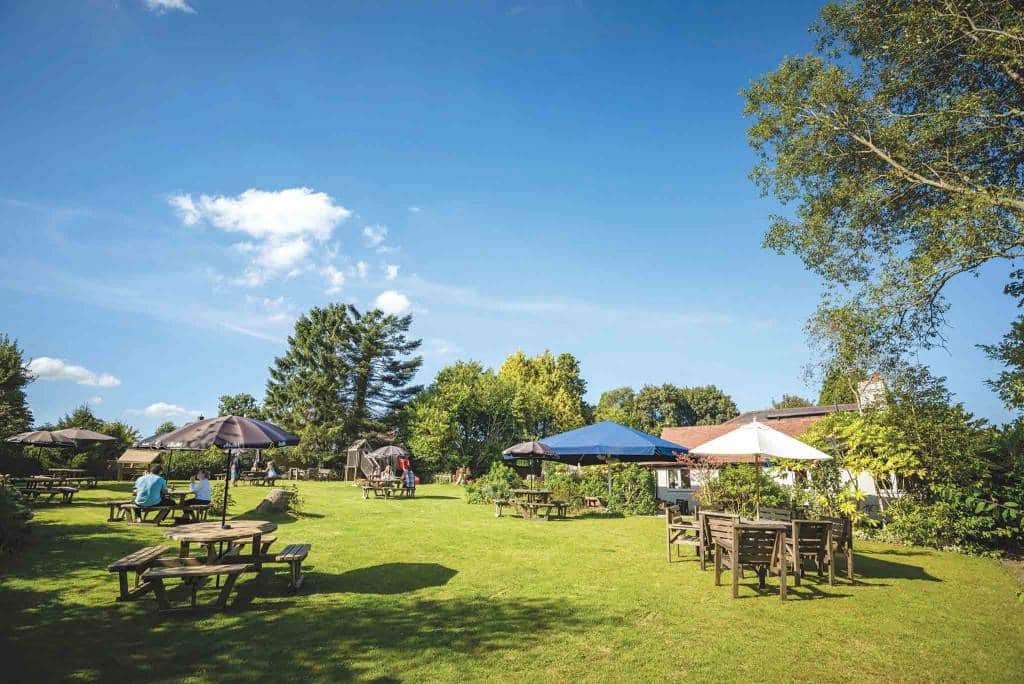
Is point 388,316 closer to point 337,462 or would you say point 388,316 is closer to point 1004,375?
point 337,462

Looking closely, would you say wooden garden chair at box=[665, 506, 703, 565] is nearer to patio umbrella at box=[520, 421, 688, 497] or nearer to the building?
patio umbrella at box=[520, 421, 688, 497]

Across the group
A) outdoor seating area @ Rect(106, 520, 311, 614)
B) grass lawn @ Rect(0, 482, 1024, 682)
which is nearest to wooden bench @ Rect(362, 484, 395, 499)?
grass lawn @ Rect(0, 482, 1024, 682)

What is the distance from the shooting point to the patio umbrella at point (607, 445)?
15.2 m

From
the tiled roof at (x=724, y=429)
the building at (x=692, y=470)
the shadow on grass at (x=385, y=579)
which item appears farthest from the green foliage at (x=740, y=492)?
the tiled roof at (x=724, y=429)

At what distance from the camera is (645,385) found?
270 feet

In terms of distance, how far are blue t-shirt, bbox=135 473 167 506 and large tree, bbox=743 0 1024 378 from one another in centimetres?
1772

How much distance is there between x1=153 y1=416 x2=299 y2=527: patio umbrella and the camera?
715cm

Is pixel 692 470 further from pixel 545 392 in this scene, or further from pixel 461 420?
pixel 545 392

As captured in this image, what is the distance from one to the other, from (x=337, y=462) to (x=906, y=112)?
4067 centimetres

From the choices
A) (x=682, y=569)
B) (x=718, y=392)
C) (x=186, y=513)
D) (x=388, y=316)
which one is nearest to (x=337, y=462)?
(x=388, y=316)

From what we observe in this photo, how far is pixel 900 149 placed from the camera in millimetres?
13648

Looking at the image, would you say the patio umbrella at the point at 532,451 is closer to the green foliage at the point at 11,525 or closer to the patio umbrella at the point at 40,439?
the green foliage at the point at 11,525

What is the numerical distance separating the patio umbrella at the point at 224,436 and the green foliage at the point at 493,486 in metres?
12.2

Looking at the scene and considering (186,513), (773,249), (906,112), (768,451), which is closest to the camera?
(768,451)
